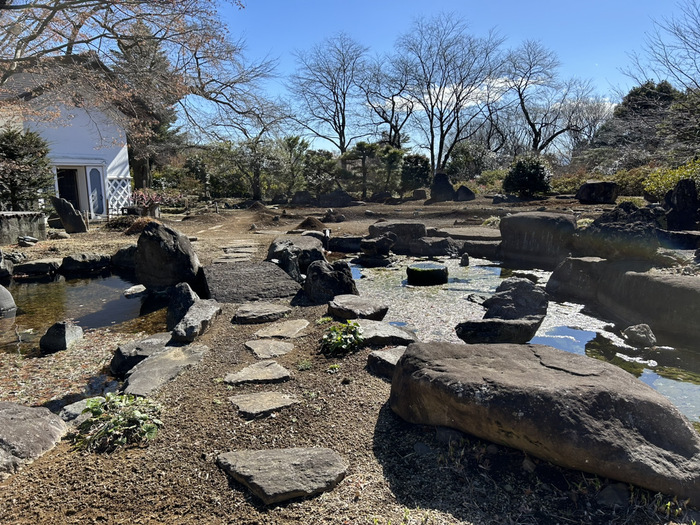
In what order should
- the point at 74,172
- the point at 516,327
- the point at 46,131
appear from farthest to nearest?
the point at 74,172
the point at 46,131
the point at 516,327

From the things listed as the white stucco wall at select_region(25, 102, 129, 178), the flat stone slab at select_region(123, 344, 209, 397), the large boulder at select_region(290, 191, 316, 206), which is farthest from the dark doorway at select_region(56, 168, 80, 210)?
the flat stone slab at select_region(123, 344, 209, 397)

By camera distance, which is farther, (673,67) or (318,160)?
(318,160)

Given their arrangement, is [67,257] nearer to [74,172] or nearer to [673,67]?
[74,172]

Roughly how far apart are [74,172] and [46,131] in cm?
185

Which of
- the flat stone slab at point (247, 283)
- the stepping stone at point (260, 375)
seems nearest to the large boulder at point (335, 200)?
the flat stone slab at point (247, 283)

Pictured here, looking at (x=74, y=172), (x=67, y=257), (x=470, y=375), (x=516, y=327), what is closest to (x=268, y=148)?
(x=74, y=172)

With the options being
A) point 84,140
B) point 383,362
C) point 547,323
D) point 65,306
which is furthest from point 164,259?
point 84,140

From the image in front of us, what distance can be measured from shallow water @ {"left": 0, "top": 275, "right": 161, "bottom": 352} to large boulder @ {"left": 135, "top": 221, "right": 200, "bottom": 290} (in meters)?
0.44

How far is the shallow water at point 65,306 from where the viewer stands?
212 inches

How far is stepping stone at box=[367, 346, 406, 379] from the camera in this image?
3223mm

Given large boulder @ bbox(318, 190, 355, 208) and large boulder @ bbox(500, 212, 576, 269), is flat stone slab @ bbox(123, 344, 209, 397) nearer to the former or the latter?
large boulder @ bbox(500, 212, 576, 269)

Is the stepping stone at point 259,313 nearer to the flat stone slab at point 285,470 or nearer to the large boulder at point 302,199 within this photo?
the flat stone slab at point 285,470

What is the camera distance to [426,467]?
2191 mm

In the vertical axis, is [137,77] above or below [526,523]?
above
